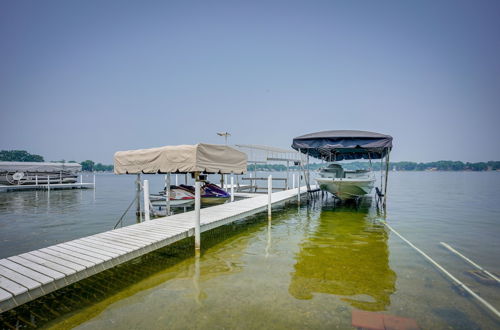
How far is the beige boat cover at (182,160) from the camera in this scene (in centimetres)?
717

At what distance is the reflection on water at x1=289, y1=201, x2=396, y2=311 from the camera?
453 cm

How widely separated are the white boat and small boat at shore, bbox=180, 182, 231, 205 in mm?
5500

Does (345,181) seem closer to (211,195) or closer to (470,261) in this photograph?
(211,195)

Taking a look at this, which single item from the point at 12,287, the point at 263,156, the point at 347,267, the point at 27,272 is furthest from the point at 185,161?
the point at 263,156

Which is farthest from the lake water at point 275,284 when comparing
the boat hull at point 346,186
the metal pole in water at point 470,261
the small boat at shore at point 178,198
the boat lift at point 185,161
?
the boat hull at point 346,186

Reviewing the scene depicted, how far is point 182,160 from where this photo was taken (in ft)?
23.9

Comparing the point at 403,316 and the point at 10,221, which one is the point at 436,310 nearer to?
the point at 403,316

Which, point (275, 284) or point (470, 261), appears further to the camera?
point (470, 261)

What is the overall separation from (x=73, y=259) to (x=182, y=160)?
11.5ft

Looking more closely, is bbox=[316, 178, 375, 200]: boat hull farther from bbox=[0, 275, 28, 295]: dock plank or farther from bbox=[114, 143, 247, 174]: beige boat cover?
bbox=[0, 275, 28, 295]: dock plank

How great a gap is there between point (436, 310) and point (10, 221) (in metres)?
15.0

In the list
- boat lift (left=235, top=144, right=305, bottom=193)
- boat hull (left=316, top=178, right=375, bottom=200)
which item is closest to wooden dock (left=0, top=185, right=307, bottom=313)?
boat hull (left=316, top=178, right=375, bottom=200)

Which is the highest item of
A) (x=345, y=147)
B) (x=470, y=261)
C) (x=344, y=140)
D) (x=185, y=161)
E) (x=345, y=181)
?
(x=344, y=140)

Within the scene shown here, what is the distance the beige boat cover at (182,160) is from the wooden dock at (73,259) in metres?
1.61
